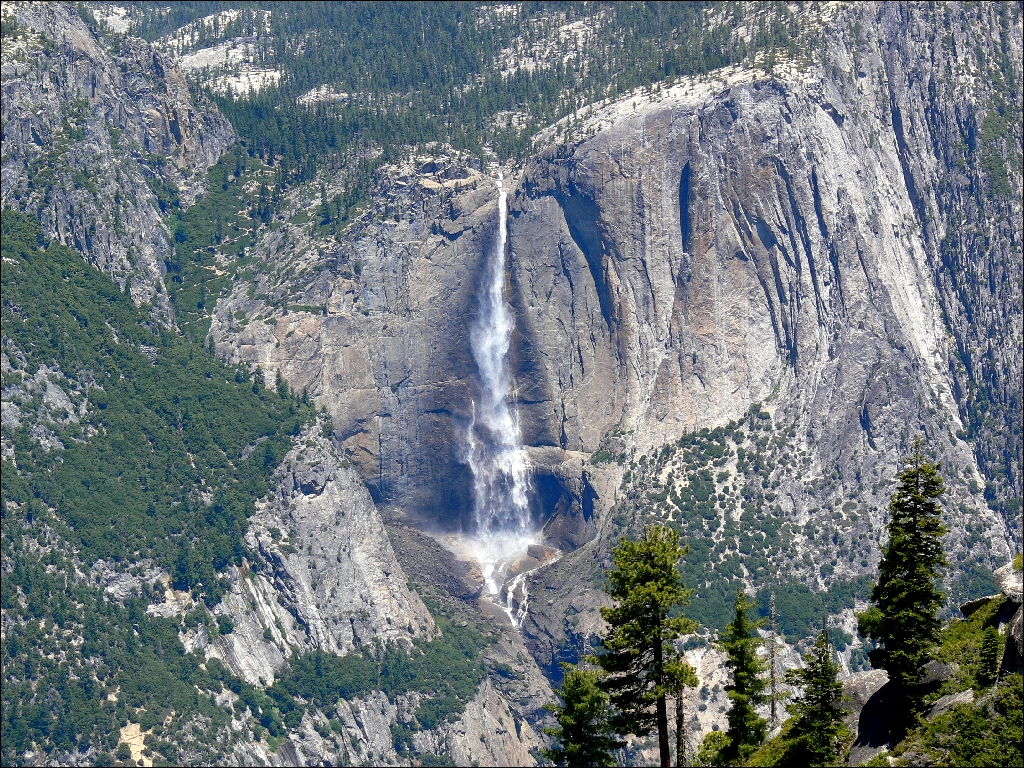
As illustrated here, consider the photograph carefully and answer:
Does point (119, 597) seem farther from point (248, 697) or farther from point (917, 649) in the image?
point (917, 649)

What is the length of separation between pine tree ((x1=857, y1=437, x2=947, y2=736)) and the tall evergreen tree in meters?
10.0

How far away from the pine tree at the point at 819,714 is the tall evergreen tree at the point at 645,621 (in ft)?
19.5

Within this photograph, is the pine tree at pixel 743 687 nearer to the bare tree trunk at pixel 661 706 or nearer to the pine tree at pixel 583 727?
the pine tree at pixel 583 727

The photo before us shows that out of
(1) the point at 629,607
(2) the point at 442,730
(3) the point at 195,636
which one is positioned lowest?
(2) the point at 442,730

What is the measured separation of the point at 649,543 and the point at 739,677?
12.2 m

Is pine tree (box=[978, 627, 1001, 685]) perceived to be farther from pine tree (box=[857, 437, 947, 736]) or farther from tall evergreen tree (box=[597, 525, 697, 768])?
tall evergreen tree (box=[597, 525, 697, 768])

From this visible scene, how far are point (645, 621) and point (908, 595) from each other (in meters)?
12.9

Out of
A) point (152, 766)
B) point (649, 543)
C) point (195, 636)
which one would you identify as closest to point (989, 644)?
point (649, 543)

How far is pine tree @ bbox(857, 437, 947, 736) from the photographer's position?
84.8 m

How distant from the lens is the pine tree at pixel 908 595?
84.8 metres

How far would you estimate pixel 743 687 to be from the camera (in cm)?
9031

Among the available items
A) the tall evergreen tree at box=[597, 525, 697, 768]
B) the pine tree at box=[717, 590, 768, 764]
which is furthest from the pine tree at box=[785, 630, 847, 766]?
the tall evergreen tree at box=[597, 525, 697, 768]

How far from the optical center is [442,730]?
197 m

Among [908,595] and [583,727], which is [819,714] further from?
[583,727]
